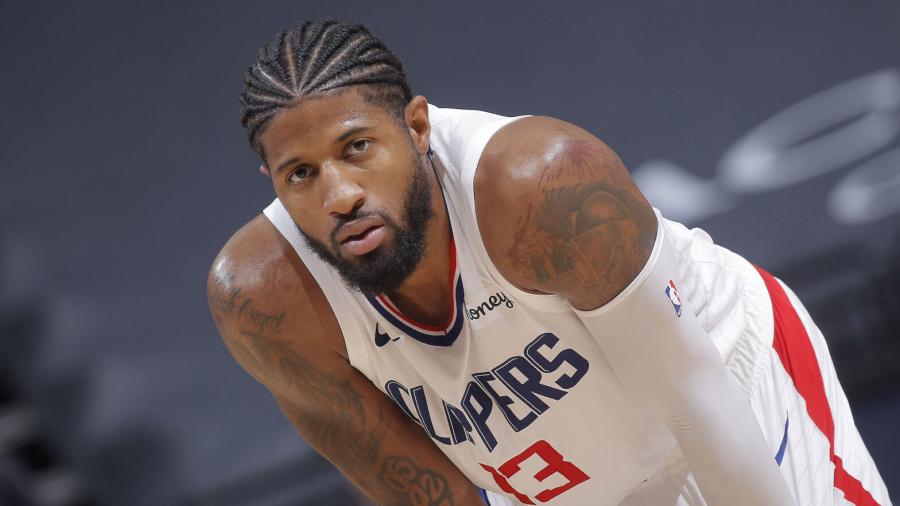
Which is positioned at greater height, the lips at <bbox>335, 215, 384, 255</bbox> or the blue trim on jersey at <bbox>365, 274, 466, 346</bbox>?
the lips at <bbox>335, 215, 384, 255</bbox>

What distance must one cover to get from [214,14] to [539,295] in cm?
150

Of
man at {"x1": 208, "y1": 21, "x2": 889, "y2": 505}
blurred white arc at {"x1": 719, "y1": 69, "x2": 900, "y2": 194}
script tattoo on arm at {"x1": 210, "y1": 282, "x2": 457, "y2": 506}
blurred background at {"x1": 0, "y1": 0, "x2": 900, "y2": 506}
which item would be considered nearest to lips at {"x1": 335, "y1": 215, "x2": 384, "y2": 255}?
man at {"x1": 208, "y1": 21, "x2": 889, "y2": 505}

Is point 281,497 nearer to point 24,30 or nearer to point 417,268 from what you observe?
point 24,30

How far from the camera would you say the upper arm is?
155 centimetres

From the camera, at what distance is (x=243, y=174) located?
272 cm

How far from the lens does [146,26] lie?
2.58 m

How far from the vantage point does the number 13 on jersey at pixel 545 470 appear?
1619mm

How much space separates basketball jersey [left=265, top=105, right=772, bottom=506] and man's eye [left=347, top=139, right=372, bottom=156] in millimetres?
142

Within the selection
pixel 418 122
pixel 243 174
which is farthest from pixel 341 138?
pixel 243 174

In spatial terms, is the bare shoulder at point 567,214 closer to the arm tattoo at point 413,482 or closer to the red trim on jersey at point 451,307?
the red trim on jersey at point 451,307

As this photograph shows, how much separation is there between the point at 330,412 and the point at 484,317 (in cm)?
30

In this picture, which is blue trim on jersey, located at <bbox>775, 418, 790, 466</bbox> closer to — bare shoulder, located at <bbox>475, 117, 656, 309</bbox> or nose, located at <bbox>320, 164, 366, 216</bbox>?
bare shoulder, located at <bbox>475, 117, 656, 309</bbox>

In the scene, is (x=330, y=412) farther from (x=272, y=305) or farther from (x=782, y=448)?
(x=782, y=448)

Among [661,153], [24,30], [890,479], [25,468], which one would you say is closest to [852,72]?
[661,153]
